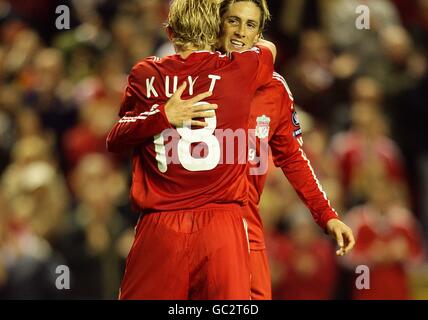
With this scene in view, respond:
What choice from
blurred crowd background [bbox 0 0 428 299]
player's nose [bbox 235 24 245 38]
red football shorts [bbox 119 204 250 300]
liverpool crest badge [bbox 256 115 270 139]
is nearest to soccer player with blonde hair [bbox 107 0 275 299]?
red football shorts [bbox 119 204 250 300]

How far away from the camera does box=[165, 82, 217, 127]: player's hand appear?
3.70 metres

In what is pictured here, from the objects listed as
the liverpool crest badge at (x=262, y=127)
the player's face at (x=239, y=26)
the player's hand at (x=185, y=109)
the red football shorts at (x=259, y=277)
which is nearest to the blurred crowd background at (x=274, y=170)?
the red football shorts at (x=259, y=277)

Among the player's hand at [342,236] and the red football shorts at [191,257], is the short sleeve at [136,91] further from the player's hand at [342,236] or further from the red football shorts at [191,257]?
the player's hand at [342,236]

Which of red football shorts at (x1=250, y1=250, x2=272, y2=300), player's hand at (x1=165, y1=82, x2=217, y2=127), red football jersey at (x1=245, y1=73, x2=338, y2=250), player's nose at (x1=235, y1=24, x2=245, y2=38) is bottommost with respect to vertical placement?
red football shorts at (x1=250, y1=250, x2=272, y2=300)

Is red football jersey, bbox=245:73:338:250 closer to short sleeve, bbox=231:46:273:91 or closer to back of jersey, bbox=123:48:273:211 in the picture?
short sleeve, bbox=231:46:273:91

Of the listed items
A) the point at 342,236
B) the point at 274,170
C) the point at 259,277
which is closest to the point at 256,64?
the point at 342,236

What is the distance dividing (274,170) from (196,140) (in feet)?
10.5

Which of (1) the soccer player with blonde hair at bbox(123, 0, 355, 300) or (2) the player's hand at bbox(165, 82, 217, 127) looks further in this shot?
(1) the soccer player with blonde hair at bbox(123, 0, 355, 300)

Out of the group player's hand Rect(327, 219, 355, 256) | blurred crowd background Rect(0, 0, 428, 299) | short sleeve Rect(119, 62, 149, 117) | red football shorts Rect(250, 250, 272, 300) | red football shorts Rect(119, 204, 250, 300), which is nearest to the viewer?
red football shorts Rect(119, 204, 250, 300)

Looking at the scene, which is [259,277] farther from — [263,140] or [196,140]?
[196,140]

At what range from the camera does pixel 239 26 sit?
407 centimetres

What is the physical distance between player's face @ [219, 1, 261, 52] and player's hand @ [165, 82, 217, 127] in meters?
0.42

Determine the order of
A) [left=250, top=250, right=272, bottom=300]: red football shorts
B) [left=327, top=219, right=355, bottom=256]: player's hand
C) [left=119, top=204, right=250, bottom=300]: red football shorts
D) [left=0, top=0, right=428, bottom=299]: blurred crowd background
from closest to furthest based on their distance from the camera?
[left=119, top=204, right=250, bottom=300]: red football shorts → [left=327, top=219, right=355, bottom=256]: player's hand → [left=250, top=250, right=272, bottom=300]: red football shorts → [left=0, top=0, right=428, bottom=299]: blurred crowd background

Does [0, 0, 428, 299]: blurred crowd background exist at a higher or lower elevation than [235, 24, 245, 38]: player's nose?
lower
